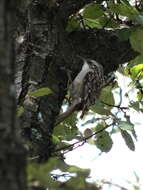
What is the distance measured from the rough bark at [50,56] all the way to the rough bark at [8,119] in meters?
0.99

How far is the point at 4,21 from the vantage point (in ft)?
2.14

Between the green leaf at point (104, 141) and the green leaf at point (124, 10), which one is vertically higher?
the green leaf at point (124, 10)

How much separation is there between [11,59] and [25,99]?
1.03m

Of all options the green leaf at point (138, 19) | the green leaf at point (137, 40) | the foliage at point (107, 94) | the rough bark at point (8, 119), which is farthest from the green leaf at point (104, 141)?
the rough bark at point (8, 119)

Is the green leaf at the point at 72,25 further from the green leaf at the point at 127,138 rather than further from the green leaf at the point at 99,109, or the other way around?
the green leaf at the point at 127,138

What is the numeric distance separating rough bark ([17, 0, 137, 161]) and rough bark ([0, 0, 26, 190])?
38.8 inches

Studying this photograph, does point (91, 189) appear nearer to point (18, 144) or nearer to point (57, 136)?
point (18, 144)

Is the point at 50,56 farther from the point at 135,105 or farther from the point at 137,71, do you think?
the point at 137,71

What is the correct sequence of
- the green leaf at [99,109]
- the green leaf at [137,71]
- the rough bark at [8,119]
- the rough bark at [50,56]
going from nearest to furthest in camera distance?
the rough bark at [8,119] → the rough bark at [50,56] → the green leaf at [99,109] → the green leaf at [137,71]

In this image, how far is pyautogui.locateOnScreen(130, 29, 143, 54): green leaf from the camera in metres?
1.76

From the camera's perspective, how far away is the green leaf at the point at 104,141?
2.01 m

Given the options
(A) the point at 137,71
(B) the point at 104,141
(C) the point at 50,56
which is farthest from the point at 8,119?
(A) the point at 137,71

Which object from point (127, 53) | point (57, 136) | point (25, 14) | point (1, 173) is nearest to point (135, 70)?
point (127, 53)

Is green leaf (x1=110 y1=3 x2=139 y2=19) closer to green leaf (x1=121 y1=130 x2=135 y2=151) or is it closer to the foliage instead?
the foliage
